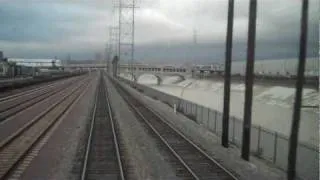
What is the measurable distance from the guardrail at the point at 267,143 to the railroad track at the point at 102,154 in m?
6.44

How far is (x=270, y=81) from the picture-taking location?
8744 centimetres

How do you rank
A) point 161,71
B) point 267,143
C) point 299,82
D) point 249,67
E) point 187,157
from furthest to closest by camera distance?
point 161,71, point 267,143, point 187,157, point 249,67, point 299,82

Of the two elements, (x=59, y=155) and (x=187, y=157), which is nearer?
(x=187, y=157)

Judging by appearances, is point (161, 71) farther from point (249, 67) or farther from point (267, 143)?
point (249, 67)

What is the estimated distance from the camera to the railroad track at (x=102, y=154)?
1756cm

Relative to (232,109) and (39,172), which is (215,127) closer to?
(39,172)

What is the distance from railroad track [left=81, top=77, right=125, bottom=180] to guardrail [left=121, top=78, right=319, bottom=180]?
6.44m

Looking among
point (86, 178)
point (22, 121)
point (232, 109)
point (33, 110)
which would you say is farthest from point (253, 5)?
point (232, 109)

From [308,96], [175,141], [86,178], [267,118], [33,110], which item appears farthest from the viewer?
[308,96]

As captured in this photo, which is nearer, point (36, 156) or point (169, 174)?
point (169, 174)

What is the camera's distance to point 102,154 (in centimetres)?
2191

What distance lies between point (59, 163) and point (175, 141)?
830 centimetres

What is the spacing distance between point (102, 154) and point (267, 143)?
825cm

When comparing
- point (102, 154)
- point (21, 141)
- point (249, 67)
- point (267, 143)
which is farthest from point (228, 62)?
point (21, 141)
